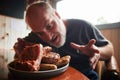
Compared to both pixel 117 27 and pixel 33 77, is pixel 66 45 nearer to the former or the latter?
pixel 33 77

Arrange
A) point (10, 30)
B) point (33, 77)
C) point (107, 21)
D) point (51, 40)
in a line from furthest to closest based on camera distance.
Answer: point (10, 30) < point (107, 21) < point (51, 40) < point (33, 77)

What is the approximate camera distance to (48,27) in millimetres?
1156

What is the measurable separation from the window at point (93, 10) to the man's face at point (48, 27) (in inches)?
36.1

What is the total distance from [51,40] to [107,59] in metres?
0.47

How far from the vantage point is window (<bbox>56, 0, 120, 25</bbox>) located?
186cm

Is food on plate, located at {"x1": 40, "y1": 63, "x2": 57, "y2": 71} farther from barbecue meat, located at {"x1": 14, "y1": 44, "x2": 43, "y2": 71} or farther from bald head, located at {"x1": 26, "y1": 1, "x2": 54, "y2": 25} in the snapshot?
bald head, located at {"x1": 26, "y1": 1, "x2": 54, "y2": 25}

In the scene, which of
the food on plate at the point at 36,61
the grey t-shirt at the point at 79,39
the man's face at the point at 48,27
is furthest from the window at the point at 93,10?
the food on plate at the point at 36,61

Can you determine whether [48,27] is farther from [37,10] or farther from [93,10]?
[93,10]

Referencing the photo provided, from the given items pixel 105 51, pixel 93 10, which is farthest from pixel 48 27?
pixel 93 10

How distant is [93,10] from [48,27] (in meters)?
1.14

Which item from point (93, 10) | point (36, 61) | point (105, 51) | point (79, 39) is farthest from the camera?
point (93, 10)

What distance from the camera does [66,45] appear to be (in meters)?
1.19

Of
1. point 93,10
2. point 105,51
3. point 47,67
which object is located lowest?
point 105,51

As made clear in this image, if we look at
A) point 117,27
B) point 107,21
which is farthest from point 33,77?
point 107,21
